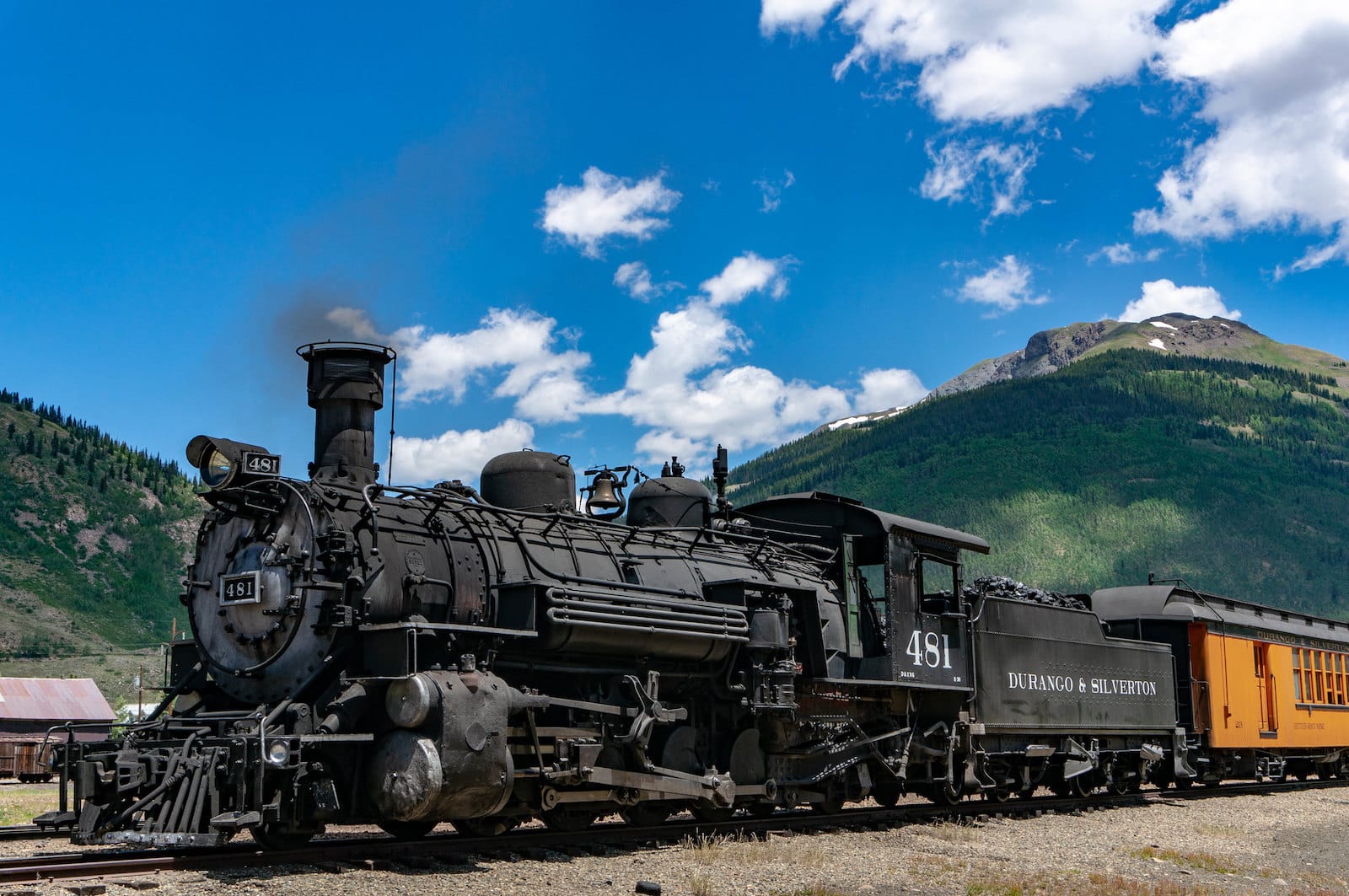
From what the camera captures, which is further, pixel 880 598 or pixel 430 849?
pixel 880 598

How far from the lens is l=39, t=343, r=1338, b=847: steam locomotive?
9508 mm

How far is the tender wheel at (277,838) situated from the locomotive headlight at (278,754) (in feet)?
3.29

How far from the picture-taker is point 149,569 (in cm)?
12050

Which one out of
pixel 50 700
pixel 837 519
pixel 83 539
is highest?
pixel 83 539

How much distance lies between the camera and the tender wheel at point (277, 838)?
9.88 metres

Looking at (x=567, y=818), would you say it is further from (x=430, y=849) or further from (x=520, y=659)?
(x=430, y=849)

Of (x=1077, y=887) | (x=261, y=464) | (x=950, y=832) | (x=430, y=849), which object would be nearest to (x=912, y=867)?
(x=1077, y=887)

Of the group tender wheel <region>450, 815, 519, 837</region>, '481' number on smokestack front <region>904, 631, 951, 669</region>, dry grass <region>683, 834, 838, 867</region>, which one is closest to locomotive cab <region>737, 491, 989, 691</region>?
'481' number on smokestack front <region>904, 631, 951, 669</region>

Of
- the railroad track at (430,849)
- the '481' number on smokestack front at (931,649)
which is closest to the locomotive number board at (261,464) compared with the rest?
the railroad track at (430,849)

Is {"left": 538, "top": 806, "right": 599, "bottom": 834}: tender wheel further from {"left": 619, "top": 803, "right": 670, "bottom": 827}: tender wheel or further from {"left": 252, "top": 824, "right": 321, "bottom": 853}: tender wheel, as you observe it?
{"left": 252, "top": 824, "right": 321, "bottom": 853}: tender wheel

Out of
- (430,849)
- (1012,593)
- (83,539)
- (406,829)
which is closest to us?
(430,849)

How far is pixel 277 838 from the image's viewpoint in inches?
397

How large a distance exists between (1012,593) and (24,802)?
1703cm

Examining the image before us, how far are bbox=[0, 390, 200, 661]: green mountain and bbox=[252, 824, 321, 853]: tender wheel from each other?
9012 cm
